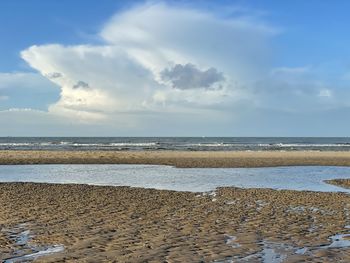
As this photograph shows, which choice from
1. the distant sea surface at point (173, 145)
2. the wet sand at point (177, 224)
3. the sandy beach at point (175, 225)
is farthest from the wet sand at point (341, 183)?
the distant sea surface at point (173, 145)

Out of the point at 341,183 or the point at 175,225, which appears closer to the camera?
the point at 175,225

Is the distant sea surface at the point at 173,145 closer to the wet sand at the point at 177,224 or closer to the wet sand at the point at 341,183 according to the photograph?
the wet sand at the point at 341,183

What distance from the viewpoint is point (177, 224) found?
1297 centimetres

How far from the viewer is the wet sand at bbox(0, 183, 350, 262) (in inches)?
378

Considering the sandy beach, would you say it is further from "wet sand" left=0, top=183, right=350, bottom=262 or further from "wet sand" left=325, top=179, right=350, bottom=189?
"wet sand" left=325, top=179, right=350, bottom=189

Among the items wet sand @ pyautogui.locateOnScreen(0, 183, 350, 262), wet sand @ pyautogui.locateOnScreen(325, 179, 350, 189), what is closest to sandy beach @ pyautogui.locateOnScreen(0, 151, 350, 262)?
wet sand @ pyautogui.locateOnScreen(0, 183, 350, 262)

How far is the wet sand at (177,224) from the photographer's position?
9.61m

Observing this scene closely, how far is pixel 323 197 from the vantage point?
19141 millimetres

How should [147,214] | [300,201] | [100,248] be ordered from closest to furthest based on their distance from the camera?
[100,248], [147,214], [300,201]

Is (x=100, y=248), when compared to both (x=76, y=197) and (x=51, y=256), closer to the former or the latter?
(x=51, y=256)

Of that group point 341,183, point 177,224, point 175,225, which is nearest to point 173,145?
point 341,183

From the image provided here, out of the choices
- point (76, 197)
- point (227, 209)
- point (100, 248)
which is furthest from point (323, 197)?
point (100, 248)

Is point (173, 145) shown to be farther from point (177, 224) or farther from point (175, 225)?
point (175, 225)

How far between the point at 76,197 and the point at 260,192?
313 inches
